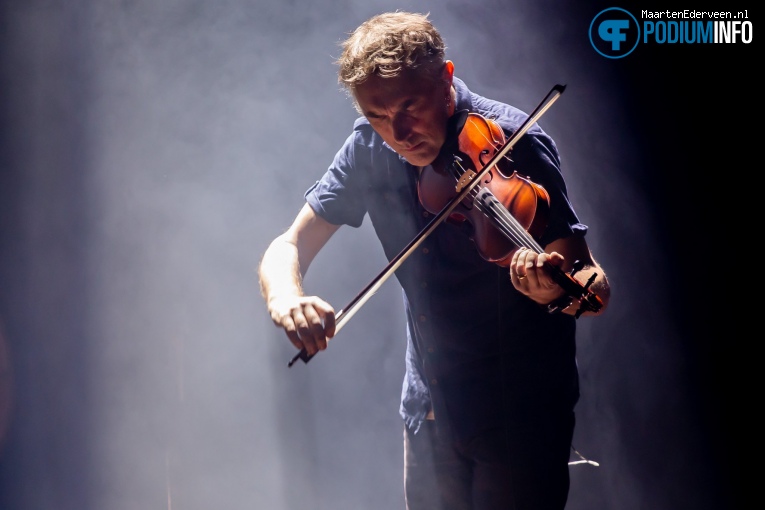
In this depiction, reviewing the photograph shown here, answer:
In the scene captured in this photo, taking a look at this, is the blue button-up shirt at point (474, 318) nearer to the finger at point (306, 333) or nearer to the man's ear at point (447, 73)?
the man's ear at point (447, 73)

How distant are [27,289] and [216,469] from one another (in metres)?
0.95

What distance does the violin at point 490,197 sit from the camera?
1241 millimetres

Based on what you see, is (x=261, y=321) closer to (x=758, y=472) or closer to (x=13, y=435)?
(x=13, y=435)

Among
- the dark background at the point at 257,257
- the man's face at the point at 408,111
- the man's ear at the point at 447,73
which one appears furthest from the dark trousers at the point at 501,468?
the dark background at the point at 257,257

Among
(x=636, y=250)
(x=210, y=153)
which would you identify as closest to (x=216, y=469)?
(x=210, y=153)

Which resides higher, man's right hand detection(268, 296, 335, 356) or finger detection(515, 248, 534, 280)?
finger detection(515, 248, 534, 280)

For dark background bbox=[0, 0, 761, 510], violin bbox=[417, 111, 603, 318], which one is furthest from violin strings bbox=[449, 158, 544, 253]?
dark background bbox=[0, 0, 761, 510]

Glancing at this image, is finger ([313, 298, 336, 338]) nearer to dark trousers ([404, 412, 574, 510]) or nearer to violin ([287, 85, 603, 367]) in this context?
violin ([287, 85, 603, 367])

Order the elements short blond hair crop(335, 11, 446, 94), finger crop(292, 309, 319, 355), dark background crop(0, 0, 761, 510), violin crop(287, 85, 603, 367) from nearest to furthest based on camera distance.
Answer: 1. finger crop(292, 309, 319, 355)
2. violin crop(287, 85, 603, 367)
3. short blond hair crop(335, 11, 446, 94)
4. dark background crop(0, 0, 761, 510)

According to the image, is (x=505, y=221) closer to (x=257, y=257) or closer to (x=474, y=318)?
(x=474, y=318)

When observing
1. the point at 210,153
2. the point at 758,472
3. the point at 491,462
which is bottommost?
the point at 758,472

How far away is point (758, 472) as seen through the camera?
208cm

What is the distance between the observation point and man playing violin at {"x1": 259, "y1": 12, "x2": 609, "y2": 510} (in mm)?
1365

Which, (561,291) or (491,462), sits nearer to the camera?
(561,291)
